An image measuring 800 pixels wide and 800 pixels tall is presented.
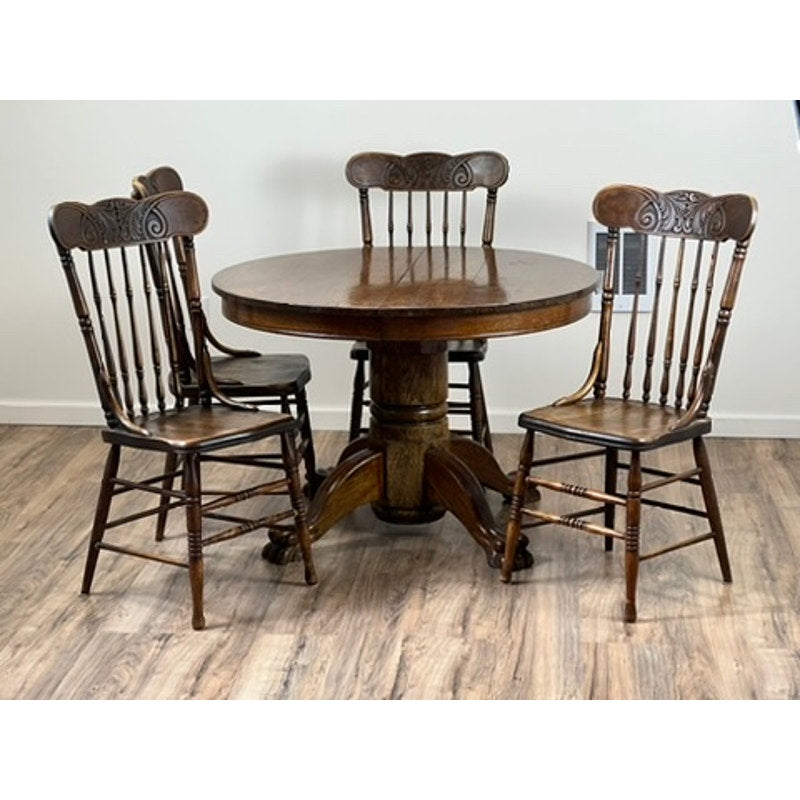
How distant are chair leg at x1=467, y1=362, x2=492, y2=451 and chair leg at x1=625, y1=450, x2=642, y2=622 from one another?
3.18 feet

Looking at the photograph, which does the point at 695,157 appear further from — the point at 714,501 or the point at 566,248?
the point at 714,501

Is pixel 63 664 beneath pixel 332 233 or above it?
beneath

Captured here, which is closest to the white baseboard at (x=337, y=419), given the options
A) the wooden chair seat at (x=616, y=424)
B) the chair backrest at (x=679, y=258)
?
the chair backrest at (x=679, y=258)

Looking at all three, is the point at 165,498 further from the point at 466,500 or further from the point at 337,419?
the point at 337,419

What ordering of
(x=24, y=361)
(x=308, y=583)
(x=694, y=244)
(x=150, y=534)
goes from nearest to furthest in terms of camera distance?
(x=308, y=583), (x=150, y=534), (x=694, y=244), (x=24, y=361)

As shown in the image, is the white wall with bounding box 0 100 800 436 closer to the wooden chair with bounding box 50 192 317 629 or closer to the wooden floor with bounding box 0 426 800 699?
the wooden floor with bounding box 0 426 800 699

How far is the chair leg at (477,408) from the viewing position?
4.23 meters

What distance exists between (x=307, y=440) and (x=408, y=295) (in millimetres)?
792

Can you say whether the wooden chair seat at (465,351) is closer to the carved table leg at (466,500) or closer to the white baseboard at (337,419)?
the carved table leg at (466,500)

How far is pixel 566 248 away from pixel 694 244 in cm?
43

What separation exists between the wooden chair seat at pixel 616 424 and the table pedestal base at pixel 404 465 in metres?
0.39

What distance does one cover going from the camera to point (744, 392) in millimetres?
4930

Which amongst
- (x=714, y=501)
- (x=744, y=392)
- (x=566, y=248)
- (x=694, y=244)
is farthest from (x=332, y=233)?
(x=714, y=501)

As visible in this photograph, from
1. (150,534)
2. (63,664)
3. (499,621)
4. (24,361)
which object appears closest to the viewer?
(63,664)
